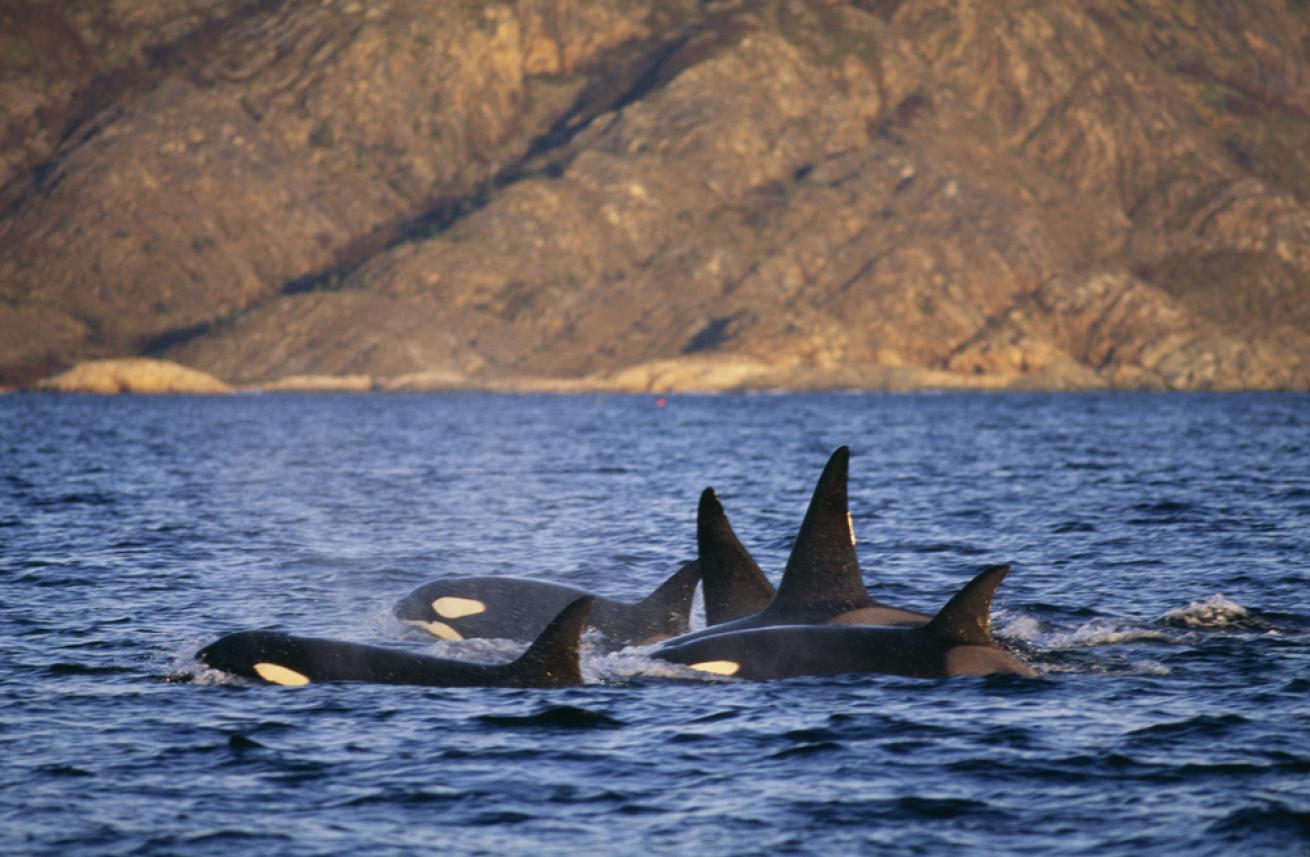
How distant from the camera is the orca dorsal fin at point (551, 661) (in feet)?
49.4

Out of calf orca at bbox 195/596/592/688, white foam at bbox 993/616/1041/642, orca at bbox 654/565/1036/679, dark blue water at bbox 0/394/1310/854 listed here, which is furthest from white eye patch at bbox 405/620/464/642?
white foam at bbox 993/616/1041/642

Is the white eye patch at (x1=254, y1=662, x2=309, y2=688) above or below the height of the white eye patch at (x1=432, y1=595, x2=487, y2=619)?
below

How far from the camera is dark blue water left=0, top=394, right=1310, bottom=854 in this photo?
11258 mm

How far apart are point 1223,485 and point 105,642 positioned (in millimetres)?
34346

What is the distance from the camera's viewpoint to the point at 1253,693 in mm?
15461

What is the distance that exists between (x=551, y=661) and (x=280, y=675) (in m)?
2.85

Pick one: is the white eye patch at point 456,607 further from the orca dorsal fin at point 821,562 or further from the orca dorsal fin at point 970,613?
the orca dorsal fin at point 970,613

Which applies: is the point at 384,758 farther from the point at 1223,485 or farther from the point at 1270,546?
the point at 1223,485

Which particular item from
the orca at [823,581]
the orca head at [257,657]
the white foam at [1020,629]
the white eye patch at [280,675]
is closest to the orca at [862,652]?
the orca at [823,581]

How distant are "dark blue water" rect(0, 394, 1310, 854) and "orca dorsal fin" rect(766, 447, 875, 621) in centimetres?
140

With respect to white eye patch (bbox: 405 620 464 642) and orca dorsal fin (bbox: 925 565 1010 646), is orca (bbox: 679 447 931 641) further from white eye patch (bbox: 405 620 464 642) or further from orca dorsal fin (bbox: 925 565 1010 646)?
white eye patch (bbox: 405 620 464 642)

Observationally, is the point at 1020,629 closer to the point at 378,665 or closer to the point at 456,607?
the point at 456,607

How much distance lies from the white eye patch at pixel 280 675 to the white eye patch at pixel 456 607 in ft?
11.6

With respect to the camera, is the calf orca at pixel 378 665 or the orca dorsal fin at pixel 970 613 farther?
the calf orca at pixel 378 665
